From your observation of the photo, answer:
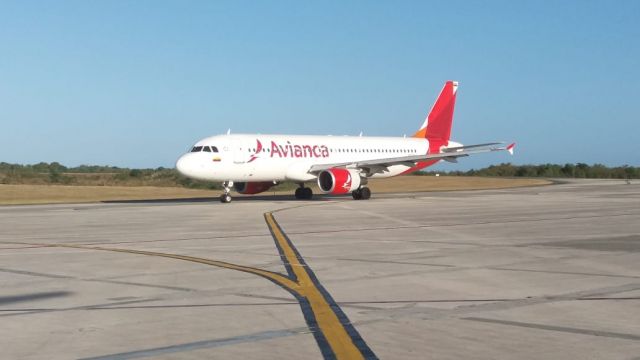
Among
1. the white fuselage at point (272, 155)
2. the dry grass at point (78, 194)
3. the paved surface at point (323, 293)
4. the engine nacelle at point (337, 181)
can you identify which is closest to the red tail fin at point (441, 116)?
the white fuselage at point (272, 155)

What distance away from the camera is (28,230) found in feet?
70.5

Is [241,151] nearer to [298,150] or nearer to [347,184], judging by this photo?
[298,150]

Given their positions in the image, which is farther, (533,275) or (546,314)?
(533,275)

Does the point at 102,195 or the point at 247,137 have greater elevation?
the point at 247,137

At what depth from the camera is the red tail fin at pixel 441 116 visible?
5000 cm

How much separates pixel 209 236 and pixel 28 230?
6.15 metres

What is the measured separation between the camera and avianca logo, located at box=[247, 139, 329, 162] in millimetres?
37625

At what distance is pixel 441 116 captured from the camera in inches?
1975

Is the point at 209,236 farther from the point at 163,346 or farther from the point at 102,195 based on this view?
the point at 102,195

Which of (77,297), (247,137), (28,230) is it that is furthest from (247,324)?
(247,137)

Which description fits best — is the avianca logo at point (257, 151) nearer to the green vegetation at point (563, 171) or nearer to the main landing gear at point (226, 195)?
the main landing gear at point (226, 195)

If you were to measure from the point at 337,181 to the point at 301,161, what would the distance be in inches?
129

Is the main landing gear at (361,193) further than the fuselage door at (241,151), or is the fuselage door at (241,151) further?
the main landing gear at (361,193)

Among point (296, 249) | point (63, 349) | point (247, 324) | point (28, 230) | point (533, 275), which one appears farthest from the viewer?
point (28, 230)
